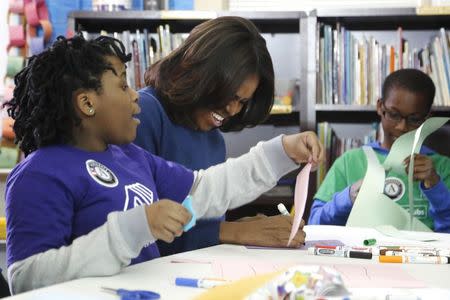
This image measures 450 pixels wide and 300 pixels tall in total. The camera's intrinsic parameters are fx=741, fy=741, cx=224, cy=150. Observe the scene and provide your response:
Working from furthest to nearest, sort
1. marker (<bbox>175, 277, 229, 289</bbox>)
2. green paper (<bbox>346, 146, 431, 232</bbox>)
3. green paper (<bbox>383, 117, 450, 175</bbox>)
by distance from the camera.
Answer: green paper (<bbox>383, 117, 450, 175</bbox>), green paper (<bbox>346, 146, 431, 232</bbox>), marker (<bbox>175, 277, 229, 289</bbox>)

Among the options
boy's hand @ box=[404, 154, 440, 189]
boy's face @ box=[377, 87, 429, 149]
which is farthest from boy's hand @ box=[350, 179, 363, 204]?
boy's face @ box=[377, 87, 429, 149]

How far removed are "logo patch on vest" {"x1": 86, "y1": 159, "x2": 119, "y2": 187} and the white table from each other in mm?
163

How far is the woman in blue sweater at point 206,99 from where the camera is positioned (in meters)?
1.65

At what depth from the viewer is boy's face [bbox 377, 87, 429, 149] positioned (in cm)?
269

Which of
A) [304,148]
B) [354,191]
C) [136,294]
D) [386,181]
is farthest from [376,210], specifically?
[136,294]

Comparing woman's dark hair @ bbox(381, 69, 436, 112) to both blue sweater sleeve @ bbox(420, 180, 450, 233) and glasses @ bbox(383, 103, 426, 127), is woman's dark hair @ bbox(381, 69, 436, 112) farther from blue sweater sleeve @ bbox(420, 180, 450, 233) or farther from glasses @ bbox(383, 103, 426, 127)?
blue sweater sleeve @ bbox(420, 180, 450, 233)

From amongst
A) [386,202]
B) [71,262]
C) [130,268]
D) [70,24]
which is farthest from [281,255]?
[70,24]

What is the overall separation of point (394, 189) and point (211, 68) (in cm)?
104

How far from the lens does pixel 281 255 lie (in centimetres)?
146

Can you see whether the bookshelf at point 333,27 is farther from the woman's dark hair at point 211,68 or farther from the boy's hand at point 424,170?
the woman's dark hair at point 211,68

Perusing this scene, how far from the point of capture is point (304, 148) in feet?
5.21

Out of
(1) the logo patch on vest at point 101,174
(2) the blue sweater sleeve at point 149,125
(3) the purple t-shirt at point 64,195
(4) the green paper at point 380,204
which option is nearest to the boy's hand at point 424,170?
(4) the green paper at point 380,204

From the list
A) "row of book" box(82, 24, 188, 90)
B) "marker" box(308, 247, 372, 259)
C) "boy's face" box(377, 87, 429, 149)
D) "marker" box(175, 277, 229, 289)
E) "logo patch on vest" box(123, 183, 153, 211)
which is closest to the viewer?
"marker" box(175, 277, 229, 289)

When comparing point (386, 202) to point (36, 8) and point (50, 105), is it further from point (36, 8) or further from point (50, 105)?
point (36, 8)
